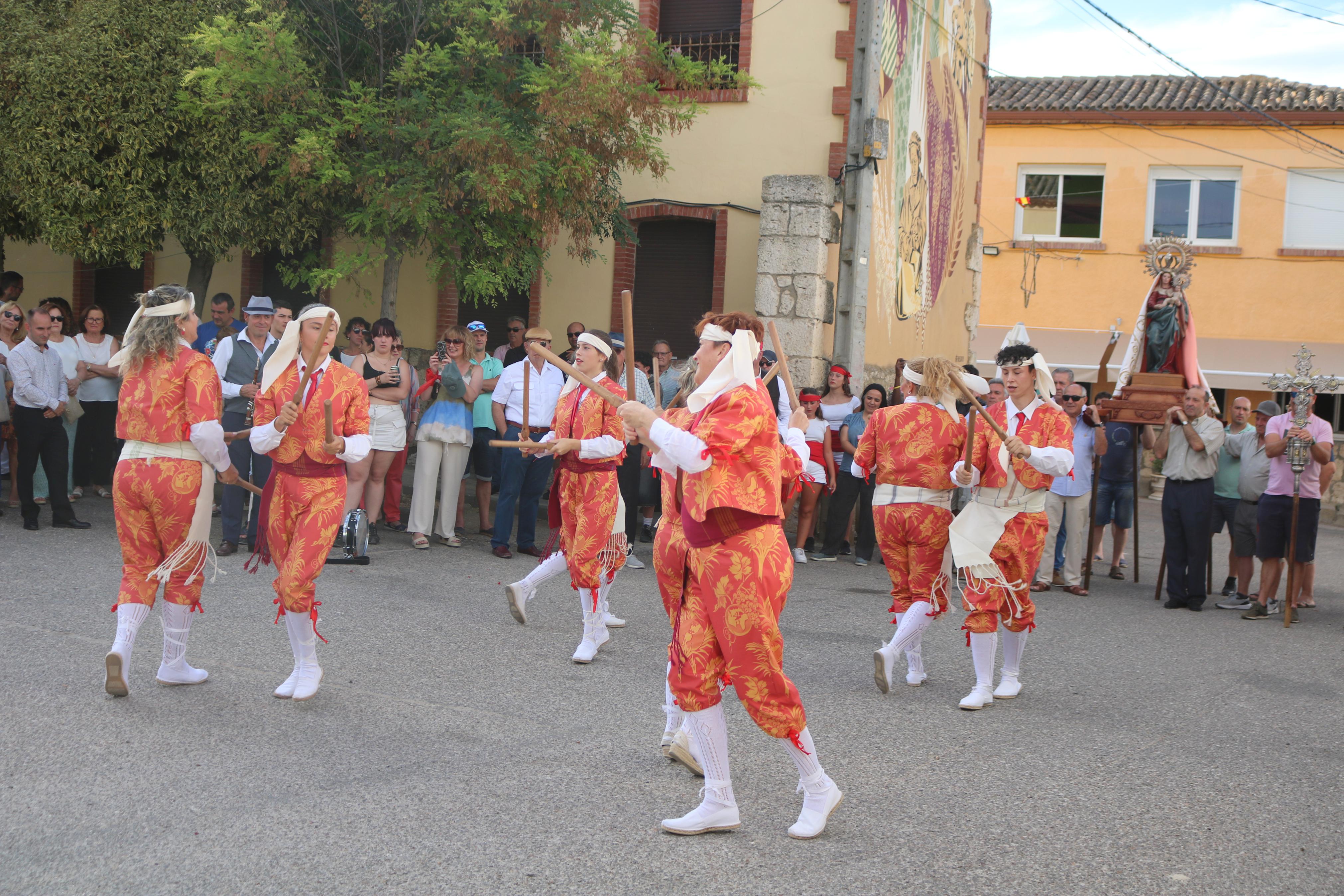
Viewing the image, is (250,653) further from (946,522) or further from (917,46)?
(917,46)

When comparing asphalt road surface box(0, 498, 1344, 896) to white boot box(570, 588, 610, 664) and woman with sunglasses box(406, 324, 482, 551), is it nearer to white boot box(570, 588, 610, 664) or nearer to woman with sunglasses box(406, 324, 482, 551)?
white boot box(570, 588, 610, 664)

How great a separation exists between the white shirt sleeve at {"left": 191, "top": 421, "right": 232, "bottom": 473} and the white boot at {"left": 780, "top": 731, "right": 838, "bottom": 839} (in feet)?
9.41

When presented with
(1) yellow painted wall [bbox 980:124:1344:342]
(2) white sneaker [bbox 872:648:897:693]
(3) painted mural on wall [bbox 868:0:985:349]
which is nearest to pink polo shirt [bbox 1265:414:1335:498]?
(2) white sneaker [bbox 872:648:897:693]

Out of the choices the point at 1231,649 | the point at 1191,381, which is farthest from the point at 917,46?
the point at 1231,649

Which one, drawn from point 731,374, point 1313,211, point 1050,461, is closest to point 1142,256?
point 1313,211

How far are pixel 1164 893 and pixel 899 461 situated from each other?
2732mm

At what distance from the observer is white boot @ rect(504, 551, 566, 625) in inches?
277

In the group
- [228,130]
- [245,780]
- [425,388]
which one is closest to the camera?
[245,780]

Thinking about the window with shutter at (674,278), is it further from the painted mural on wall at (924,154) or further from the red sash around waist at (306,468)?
the red sash around waist at (306,468)

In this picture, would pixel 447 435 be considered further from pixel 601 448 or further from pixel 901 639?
pixel 901 639

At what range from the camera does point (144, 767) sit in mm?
4363

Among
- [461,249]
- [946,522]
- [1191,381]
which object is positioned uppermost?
[461,249]

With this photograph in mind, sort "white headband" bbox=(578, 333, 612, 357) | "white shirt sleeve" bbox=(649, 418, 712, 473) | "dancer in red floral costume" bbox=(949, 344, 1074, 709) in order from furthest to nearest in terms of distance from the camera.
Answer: "white headband" bbox=(578, 333, 612, 357) → "dancer in red floral costume" bbox=(949, 344, 1074, 709) → "white shirt sleeve" bbox=(649, 418, 712, 473)

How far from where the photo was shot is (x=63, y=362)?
10.3m
